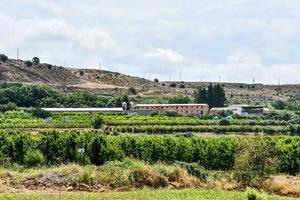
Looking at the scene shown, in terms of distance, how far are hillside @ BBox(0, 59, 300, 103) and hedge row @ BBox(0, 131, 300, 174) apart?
102 meters

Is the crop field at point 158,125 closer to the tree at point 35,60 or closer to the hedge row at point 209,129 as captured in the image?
the hedge row at point 209,129

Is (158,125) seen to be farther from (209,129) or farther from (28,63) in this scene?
(28,63)

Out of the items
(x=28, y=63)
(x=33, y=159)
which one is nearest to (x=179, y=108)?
(x=28, y=63)

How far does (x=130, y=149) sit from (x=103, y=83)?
130 meters

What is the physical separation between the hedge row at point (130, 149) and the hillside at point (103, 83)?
102 m

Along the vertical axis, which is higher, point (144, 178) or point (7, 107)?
point (7, 107)

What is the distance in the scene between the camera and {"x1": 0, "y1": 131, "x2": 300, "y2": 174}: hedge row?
44.8 metres

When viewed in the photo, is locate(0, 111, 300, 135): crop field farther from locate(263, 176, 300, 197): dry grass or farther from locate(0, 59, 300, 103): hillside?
locate(0, 59, 300, 103): hillside

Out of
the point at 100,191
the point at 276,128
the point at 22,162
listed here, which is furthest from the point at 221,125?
the point at 100,191

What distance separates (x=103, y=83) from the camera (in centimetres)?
17750

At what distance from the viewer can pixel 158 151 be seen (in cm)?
4762

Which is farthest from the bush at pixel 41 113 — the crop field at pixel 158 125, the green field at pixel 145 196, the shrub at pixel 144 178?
the green field at pixel 145 196

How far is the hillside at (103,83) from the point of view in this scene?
156000mm

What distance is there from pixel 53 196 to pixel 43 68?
153063 millimetres
